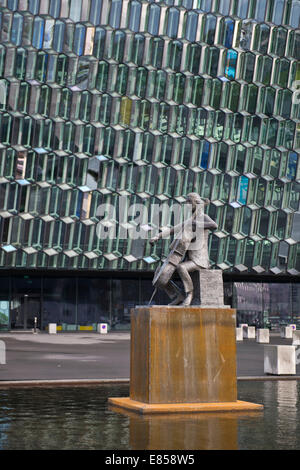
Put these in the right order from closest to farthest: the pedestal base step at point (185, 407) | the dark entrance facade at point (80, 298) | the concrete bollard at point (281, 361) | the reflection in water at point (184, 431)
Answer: the reflection in water at point (184, 431), the pedestal base step at point (185, 407), the concrete bollard at point (281, 361), the dark entrance facade at point (80, 298)

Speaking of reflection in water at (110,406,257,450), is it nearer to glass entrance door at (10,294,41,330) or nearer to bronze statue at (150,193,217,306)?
bronze statue at (150,193,217,306)

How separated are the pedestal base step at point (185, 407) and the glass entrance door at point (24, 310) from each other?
51.6 meters

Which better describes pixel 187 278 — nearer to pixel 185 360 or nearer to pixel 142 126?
pixel 185 360

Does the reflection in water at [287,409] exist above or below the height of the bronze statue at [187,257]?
below

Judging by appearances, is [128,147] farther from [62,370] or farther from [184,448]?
[184,448]

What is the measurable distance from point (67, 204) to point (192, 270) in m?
44.7

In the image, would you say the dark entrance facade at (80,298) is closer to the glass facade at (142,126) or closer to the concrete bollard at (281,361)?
the glass facade at (142,126)

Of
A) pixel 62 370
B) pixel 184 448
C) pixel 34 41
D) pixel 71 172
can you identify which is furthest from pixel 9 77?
pixel 184 448

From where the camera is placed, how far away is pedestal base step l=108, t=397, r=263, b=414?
12.4m

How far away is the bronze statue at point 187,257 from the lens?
13844mm

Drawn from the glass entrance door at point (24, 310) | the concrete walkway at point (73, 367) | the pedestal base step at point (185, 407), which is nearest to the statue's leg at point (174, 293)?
the pedestal base step at point (185, 407)

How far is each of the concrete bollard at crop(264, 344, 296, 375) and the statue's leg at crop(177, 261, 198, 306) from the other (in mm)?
8517

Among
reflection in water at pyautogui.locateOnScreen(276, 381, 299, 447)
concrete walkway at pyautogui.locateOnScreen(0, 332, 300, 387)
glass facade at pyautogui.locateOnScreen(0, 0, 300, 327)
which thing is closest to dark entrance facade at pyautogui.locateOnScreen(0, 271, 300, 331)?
glass facade at pyautogui.locateOnScreen(0, 0, 300, 327)
